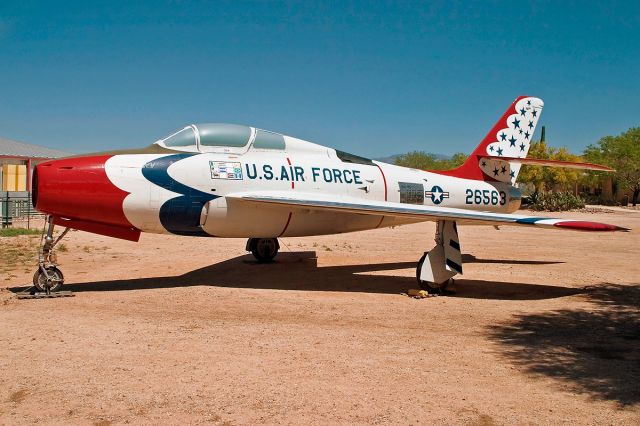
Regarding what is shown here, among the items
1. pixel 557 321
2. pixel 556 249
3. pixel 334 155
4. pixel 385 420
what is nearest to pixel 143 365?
pixel 385 420

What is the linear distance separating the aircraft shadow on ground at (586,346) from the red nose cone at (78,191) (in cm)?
693

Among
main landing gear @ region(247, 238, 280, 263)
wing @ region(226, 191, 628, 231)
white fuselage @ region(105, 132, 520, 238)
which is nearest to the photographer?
wing @ region(226, 191, 628, 231)

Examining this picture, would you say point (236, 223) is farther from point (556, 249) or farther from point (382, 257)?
point (556, 249)

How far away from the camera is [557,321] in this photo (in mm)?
7941

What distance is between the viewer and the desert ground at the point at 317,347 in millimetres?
4609

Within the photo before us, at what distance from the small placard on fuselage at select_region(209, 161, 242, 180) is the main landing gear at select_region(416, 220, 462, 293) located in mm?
4058

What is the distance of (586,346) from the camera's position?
6629mm

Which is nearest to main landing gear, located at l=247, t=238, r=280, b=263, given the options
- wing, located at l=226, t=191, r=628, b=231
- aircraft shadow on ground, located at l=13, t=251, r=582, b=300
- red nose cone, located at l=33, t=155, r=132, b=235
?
aircraft shadow on ground, located at l=13, t=251, r=582, b=300

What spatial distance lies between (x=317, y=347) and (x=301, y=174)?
5.25 m

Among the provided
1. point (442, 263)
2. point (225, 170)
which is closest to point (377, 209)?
point (442, 263)

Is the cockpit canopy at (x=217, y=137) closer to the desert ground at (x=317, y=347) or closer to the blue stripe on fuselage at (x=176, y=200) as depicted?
the blue stripe on fuselage at (x=176, y=200)

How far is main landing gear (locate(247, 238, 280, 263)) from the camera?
546 inches

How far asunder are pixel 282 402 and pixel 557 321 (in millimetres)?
5124

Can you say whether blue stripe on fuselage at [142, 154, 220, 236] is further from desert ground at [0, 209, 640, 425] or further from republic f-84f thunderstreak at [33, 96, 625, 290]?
desert ground at [0, 209, 640, 425]
